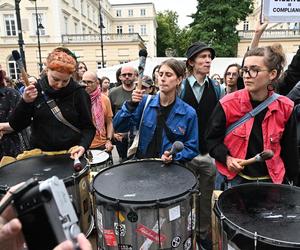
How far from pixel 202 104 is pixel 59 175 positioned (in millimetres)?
1777

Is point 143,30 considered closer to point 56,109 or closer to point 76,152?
point 56,109

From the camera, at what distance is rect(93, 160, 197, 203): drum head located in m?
1.79

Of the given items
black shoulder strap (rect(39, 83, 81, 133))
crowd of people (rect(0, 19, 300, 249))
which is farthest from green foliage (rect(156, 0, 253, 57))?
black shoulder strap (rect(39, 83, 81, 133))

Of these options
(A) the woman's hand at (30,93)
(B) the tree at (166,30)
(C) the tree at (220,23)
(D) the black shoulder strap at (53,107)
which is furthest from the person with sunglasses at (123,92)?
(B) the tree at (166,30)

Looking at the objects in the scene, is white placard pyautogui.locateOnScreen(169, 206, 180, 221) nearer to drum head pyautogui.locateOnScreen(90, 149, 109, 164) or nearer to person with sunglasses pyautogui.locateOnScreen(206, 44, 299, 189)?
person with sunglasses pyautogui.locateOnScreen(206, 44, 299, 189)

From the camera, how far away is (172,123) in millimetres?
2580

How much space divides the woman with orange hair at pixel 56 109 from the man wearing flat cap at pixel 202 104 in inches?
47.5

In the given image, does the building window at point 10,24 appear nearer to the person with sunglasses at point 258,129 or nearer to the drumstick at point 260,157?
the person with sunglasses at point 258,129

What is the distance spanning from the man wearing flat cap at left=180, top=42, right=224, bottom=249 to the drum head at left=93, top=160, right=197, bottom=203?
945 millimetres

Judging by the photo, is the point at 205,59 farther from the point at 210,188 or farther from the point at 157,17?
the point at 157,17

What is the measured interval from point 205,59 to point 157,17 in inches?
2769

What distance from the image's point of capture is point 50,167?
89.0 inches

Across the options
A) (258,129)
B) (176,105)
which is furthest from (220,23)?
(258,129)

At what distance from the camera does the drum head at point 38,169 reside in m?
2.08
